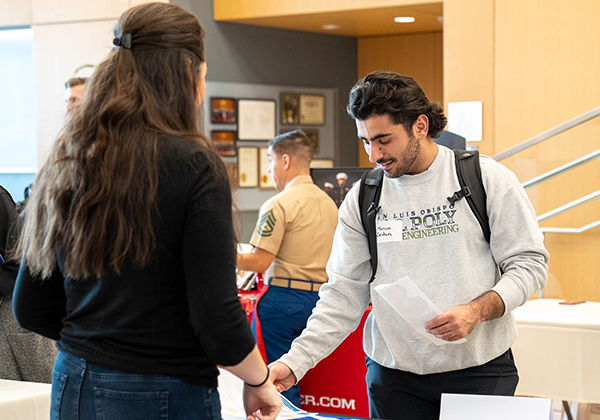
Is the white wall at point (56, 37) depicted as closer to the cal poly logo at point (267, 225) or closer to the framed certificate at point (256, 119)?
the framed certificate at point (256, 119)

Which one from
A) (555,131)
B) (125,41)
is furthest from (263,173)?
(125,41)

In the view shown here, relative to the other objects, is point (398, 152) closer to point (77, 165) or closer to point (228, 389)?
point (228, 389)

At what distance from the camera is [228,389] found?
191 centimetres

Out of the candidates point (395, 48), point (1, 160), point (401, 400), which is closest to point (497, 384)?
point (401, 400)

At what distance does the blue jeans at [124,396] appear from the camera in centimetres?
120

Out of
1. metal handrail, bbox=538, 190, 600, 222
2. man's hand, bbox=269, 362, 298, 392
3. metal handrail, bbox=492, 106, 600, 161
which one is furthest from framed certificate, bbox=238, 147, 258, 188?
man's hand, bbox=269, 362, 298, 392

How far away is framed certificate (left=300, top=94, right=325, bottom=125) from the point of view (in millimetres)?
8297

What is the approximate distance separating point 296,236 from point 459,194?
2007 mm

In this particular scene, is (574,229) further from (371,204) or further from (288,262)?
(371,204)

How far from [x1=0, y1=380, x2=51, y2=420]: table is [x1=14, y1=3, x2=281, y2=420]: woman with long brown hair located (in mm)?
1189

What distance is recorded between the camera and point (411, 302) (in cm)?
168

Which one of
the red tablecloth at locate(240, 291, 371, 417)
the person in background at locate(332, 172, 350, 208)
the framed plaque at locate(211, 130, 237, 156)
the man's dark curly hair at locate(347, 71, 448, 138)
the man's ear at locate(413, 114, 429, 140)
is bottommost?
the red tablecloth at locate(240, 291, 371, 417)

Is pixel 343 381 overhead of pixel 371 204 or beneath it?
beneath

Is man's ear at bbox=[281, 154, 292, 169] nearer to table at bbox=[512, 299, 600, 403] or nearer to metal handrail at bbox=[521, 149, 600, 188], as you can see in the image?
table at bbox=[512, 299, 600, 403]
